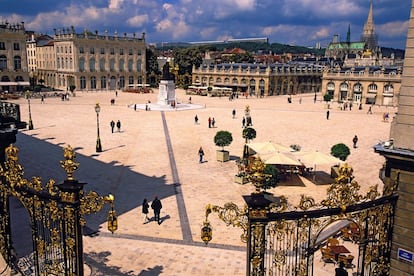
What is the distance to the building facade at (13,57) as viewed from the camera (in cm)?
7975

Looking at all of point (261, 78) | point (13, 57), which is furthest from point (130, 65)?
point (261, 78)

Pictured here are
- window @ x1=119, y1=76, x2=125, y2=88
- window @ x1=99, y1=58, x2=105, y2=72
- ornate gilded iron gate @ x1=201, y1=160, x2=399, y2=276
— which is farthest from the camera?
window @ x1=119, y1=76, x2=125, y2=88

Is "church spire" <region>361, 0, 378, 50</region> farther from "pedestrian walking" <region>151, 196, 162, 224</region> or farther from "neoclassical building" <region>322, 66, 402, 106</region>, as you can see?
"pedestrian walking" <region>151, 196, 162, 224</region>

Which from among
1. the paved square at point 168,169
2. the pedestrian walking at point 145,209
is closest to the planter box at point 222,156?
the paved square at point 168,169

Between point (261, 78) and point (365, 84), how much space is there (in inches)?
930

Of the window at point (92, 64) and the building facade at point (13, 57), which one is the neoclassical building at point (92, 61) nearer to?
the window at point (92, 64)

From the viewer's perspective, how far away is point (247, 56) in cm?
12700

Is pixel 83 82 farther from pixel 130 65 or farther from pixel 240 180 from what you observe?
pixel 240 180

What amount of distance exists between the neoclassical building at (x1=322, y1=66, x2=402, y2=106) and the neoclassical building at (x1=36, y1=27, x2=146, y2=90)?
167ft

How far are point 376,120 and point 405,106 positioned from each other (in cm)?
4605

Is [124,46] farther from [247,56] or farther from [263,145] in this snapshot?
Result: [263,145]

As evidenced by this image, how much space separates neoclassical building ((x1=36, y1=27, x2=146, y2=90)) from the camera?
306 feet

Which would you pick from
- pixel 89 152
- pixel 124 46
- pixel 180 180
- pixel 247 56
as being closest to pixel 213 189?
pixel 180 180

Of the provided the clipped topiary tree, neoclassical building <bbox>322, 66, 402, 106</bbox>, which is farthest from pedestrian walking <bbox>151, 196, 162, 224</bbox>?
neoclassical building <bbox>322, 66, 402, 106</bbox>
